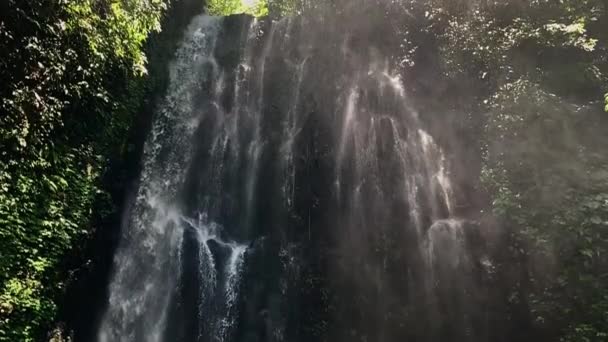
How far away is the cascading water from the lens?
1184 centimetres

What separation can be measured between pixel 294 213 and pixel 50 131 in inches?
269

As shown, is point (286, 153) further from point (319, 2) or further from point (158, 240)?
point (319, 2)

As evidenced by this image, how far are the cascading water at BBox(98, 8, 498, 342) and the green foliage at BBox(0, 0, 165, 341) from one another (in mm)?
2191

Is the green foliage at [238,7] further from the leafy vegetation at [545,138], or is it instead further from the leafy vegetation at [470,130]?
the leafy vegetation at [545,138]

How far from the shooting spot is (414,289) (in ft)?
39.1

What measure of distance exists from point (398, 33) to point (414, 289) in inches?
350

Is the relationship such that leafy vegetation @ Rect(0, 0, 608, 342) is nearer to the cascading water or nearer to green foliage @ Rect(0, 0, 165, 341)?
green foliage @ Rect(0, 0, 165, 341)

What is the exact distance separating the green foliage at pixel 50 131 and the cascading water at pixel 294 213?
7.19ft

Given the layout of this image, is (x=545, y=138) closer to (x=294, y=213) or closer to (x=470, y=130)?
(x=470, y=130)

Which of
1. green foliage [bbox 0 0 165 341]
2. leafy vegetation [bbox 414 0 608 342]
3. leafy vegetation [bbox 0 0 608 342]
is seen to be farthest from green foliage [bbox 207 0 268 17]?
green foliage [bbox 0 0 165 341]

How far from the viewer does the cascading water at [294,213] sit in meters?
11.8

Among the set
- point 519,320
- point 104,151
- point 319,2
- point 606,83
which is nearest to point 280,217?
point 104,151

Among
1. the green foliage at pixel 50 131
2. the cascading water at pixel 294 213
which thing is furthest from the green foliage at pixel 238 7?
the green foliage at pixel 50 131

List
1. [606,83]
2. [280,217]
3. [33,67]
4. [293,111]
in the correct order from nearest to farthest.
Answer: [33,67], [606,83], [280,217], [293,111]
